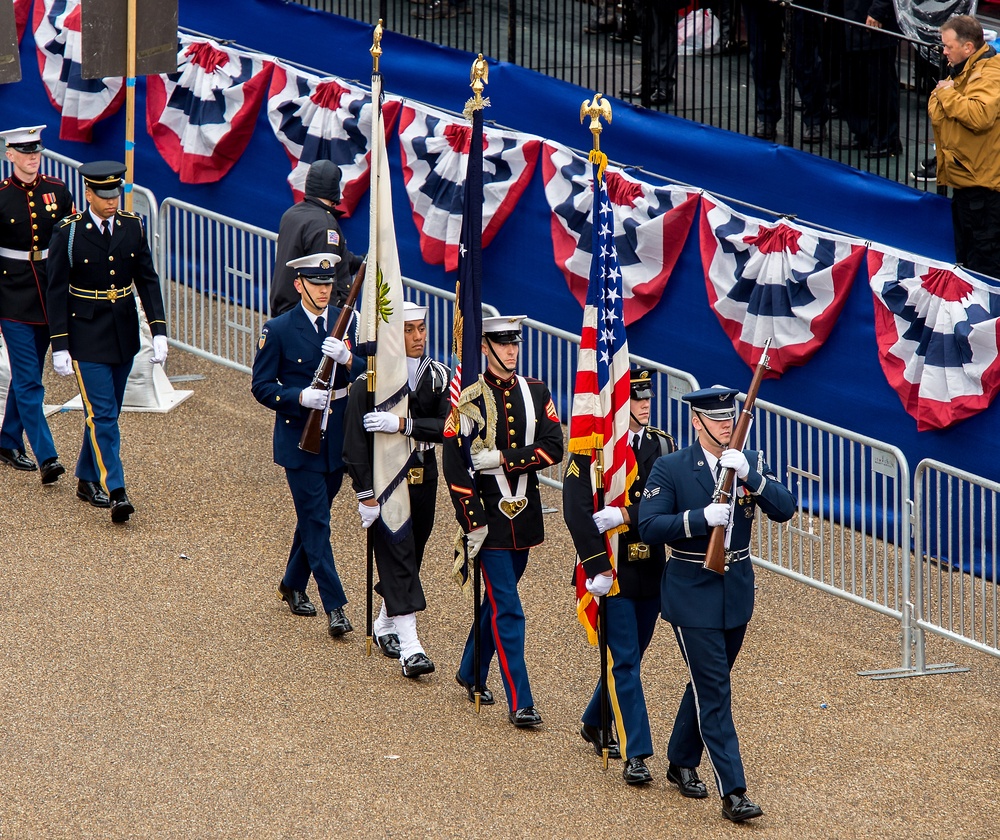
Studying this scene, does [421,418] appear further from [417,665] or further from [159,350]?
[159,350]

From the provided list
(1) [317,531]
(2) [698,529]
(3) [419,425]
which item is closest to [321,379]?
(3) [419,425]

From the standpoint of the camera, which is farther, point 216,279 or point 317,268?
point 216,279

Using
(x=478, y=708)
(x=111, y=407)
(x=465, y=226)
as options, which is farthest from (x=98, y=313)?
(x=478, y=708)

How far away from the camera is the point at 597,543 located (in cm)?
773

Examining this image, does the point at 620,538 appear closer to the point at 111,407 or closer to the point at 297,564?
the point at 297,564

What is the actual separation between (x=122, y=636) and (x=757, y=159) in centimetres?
541

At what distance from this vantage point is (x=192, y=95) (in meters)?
14.5

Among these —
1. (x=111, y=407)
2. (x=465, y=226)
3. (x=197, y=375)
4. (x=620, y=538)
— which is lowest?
(x=197, y=375)

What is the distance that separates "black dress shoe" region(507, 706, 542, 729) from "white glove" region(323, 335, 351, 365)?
2010mm

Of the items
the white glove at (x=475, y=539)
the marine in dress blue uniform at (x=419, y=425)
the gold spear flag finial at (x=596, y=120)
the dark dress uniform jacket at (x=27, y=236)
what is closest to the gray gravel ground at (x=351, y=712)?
the marine in dress blue uniform at (x=419, y=425)

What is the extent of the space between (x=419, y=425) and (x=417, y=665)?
3.82ft

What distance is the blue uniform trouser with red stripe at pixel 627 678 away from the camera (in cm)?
770

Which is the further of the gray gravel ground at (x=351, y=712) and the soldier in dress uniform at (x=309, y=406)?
the soldier in dress uniform at (x=309, y=406)

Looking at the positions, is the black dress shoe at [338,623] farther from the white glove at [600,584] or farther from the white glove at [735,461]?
the white glove at [735,461]
